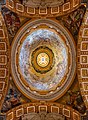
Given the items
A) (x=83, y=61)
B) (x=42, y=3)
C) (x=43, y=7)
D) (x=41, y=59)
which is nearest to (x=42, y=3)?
(x=42, y=3)

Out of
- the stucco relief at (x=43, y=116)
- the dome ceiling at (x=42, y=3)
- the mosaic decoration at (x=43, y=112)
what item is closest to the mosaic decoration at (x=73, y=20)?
the dome ceiling at (x=42, y=3)

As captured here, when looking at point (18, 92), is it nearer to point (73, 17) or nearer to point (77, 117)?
point (77, 117)

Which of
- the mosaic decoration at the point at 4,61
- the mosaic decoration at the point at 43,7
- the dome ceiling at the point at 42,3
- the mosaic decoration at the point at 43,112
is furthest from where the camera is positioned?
the mosaic decoration at the point at 43,112

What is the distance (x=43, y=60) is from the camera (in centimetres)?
2400

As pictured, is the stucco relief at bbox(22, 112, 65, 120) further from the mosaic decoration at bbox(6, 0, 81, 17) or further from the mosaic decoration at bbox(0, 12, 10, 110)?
the mosaic decoration at bbox(6, 0, 81, 17)

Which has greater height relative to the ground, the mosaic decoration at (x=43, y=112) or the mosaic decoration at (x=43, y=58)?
the mosaic decoration at (x=43, y=58)

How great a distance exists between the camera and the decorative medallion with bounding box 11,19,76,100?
21.9 m

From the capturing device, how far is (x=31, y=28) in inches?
860

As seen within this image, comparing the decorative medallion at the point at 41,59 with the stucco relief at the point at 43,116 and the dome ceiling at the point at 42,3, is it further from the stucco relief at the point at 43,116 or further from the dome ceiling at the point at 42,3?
the dome ceiling at the point at 42,3

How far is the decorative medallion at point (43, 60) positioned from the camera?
21.9m

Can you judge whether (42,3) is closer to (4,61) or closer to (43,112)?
(4,61)

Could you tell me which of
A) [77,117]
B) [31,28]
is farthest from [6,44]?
[77,117]

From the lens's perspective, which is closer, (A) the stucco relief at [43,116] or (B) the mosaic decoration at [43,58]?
(A) the stucco relief at [43,116]

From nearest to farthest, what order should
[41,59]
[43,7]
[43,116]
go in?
[43,7]
[43,116]
[41,59]
